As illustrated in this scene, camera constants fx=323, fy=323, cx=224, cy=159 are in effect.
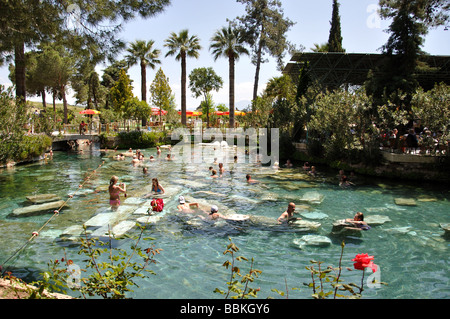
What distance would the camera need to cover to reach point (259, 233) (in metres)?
10.0

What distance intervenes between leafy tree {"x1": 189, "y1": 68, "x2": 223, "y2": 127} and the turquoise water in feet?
120

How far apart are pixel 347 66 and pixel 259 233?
2868cm

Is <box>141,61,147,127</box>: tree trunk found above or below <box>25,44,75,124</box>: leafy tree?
below

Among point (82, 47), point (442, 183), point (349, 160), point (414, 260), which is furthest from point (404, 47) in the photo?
point (82, 47)

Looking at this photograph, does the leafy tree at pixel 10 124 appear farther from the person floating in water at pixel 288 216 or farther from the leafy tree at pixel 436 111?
the leafy tree at pixel 436 111

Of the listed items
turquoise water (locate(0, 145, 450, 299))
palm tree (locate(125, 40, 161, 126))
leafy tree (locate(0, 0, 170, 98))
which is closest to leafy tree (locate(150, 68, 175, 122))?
palm tree (locate(125, 40, 161, 126))

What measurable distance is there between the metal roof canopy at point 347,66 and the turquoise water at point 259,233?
16.3 metres

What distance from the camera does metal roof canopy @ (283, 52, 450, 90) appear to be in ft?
97.6

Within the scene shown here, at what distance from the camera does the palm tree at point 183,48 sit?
125 feet

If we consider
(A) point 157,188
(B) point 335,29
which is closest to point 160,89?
(B) point 335,29

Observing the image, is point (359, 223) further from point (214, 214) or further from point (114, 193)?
point (114, 193)

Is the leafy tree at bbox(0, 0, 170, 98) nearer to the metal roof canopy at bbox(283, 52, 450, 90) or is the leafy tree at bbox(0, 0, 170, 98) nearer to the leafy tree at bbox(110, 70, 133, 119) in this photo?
the metal roof canopy at bbox(283, 52, 450, 90)

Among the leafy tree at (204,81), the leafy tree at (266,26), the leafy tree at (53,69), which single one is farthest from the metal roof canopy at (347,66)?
the leafy tree at (53,69)
